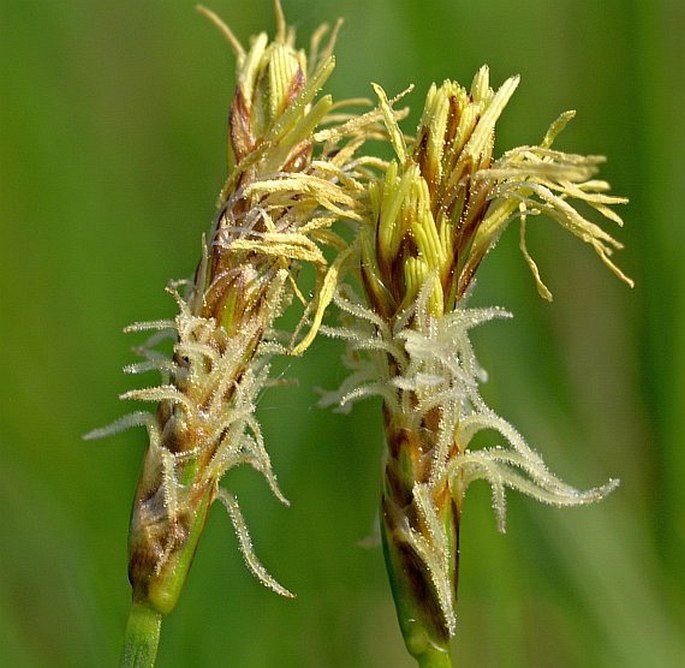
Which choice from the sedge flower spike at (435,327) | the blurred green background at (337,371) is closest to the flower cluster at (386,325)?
the sedge flower spike at (435,327)

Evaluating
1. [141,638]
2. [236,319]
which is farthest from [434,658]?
[236,319]

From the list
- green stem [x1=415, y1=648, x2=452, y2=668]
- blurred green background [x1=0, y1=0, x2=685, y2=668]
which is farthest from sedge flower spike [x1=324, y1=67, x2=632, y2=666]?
blurred green background [x1=0, y1=0, x2=685, y2=668]

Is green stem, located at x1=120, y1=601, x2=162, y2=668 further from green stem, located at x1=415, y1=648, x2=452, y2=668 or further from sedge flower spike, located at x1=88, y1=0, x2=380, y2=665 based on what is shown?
green stem, located at x1=415, y1=648, x2=452, y2=668

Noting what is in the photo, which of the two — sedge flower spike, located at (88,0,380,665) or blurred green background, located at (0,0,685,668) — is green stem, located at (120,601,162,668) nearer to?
sedge flower spike, located at (88,0,380,665)

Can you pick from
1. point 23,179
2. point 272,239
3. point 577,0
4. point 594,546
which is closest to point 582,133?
point 577,0

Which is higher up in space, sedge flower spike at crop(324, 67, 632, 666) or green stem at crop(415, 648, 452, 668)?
sedge flower spike at crop(324, 67, 632, 666)

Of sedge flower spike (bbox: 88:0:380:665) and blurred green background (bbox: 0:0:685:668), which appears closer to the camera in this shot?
sedge flower spike (bbox: 88:0:380:665)
